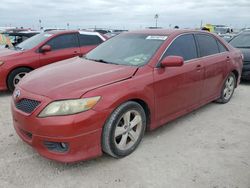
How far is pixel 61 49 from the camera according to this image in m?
6.91

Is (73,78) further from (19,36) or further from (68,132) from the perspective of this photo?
(19,36)

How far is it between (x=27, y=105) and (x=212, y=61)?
10.8 feet

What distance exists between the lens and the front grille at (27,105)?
2.85 m

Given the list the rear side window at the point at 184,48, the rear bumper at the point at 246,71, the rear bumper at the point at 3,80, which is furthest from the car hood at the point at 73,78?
the rear bumper at the point at 246,71

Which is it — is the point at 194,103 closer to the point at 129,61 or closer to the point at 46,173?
the point at 129,61

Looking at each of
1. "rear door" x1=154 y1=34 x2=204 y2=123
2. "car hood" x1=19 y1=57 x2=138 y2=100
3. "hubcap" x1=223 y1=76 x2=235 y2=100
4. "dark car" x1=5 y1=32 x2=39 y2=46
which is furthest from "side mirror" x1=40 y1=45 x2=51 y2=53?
"hubcap" x1=223 y1=76 x2=235 y2=100

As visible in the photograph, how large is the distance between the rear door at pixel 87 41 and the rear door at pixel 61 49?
0.48 ft

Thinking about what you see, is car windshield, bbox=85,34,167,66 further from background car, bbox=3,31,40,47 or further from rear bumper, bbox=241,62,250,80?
background car, bbox=3,31,40,47

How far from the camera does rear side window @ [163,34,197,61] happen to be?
3.88m

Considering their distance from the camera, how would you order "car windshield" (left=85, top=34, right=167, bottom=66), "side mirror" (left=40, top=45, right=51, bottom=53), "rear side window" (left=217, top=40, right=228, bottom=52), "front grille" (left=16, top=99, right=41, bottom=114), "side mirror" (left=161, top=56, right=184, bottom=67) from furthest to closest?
"side mirror" (left=40, top=45, right=51, bottom=53) → "rear side window" (left=217, top=40, right=228, bottom=52) → "car windshield" (left=85, top=34, right=167, bottom=66) → "side mirror" (left=161, top=56, right=184, bottom=67) → "front grille" (left=16, top=99, right=41, bottom=114)

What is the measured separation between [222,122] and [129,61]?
2.05 metres

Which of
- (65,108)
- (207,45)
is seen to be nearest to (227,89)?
(207,45)

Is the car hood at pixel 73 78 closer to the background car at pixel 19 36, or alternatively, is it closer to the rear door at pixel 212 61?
the rear door at pixel 212 61

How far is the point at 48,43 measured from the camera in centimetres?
669
